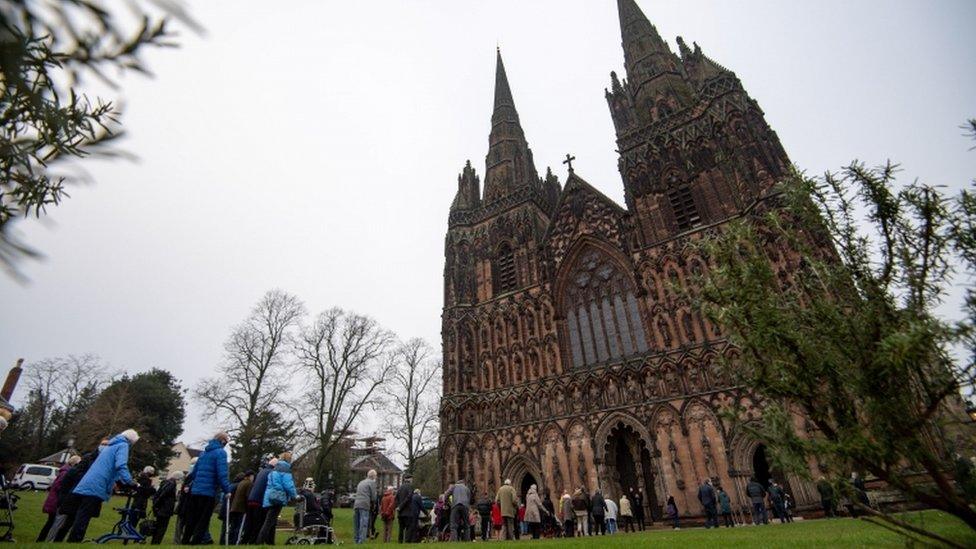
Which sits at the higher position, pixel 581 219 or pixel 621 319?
pixel 581 219

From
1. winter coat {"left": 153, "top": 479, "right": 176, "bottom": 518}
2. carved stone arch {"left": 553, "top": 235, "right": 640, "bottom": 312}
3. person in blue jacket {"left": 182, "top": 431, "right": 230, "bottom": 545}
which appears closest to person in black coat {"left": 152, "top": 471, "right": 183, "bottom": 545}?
winter coat {"left": 153, "top": 479, "right": 176, "bottom": 518}

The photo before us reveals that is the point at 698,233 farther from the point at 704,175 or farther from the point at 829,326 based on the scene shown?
the point at 829,326

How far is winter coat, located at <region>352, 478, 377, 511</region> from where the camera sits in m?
10.3

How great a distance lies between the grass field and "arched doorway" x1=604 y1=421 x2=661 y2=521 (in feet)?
22.4

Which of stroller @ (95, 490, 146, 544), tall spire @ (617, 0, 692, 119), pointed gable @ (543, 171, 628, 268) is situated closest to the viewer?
stroller @ (95, 490, 146, 544)

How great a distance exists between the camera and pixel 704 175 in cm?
2338

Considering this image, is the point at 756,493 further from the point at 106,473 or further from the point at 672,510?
the point at 106,473

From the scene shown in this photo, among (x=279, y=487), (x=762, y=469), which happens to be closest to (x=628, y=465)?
(x=762, y=469)

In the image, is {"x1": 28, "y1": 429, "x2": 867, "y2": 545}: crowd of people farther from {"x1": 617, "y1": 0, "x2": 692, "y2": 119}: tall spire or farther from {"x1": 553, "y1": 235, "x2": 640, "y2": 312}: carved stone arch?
{"x1": 617, "y1": 0, "x2": 692, "y2": 119}: tall spire

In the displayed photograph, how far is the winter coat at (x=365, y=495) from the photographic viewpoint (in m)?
10.3

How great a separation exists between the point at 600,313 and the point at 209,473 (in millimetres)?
19479

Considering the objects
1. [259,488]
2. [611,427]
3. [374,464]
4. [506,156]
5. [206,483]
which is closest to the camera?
[206,483]

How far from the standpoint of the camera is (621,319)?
23.1m

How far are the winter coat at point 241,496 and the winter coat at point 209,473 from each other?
1251 mm
